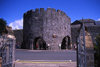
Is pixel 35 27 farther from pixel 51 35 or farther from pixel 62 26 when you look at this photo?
pixel 62 26

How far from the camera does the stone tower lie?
75.5ft

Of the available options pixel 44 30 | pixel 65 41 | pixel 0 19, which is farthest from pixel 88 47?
pixel 0 19

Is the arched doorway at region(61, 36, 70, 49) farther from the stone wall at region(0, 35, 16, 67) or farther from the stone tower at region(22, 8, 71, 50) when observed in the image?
the stone wall at region(0, 35, 16, 67)

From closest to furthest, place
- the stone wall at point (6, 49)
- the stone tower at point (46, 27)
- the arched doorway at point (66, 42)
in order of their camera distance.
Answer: the stone wall at point (6, 49) < the stone tower at point (46, 27) < the arched doorway at point (66, 42)

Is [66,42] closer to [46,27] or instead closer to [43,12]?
[46,27]

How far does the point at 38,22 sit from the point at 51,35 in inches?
106

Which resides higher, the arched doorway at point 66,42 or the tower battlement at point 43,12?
the tower battlement at point 43,12

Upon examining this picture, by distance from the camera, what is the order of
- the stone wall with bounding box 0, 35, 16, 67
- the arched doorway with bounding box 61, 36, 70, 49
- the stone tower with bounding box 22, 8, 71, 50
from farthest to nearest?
the arched doorway with bounding box 61, 36, 70, 49 < the stone tower with bounding box 22, 8, 71, 50 < the stone wall with bounding box 0, 35, 16, 67

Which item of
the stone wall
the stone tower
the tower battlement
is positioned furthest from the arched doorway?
the stone wall

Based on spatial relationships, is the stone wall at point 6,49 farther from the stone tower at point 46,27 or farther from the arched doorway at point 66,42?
the arched doorway at point 66,42

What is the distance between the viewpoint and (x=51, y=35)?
Result: 23.1 metres

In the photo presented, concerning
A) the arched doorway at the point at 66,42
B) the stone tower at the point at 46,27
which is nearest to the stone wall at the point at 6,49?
the stone tower at the point at 46,27

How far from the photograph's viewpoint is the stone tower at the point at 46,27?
23.0m

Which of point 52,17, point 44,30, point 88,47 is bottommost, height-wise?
point 88,47
